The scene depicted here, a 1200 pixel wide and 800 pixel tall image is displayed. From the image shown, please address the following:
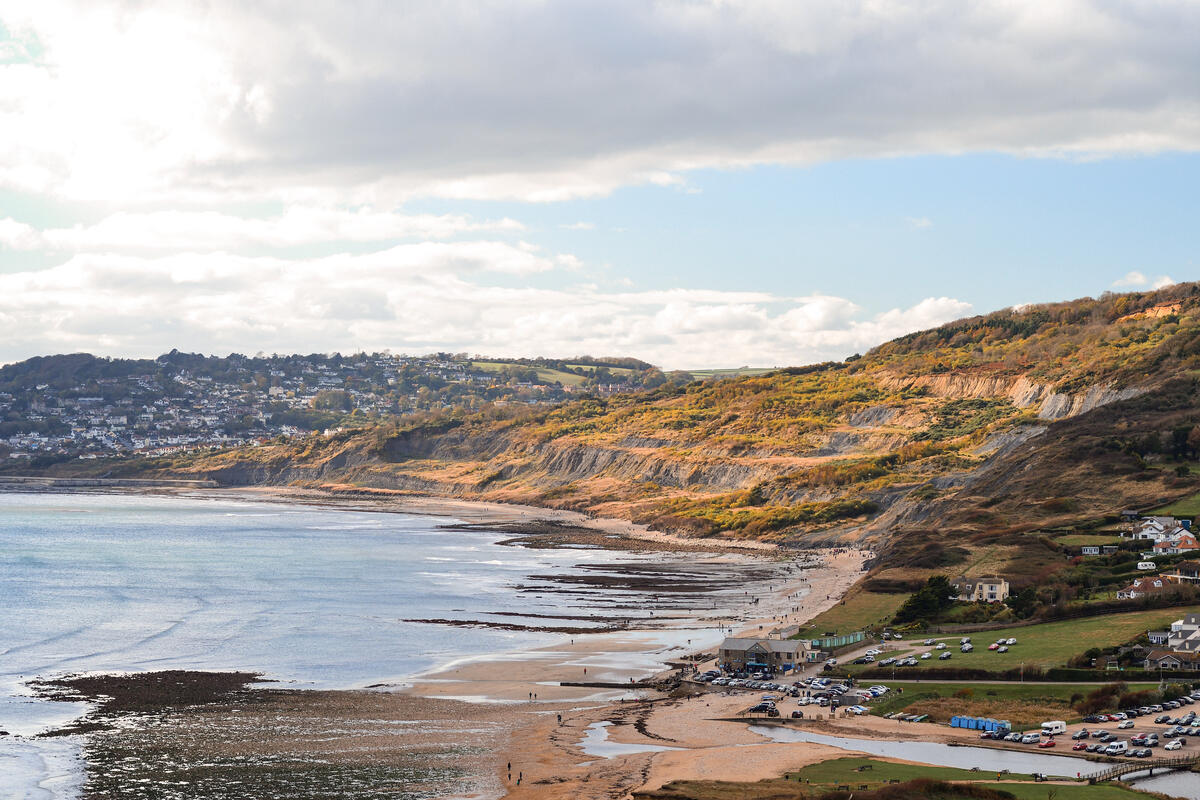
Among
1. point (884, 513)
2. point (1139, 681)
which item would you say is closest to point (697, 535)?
point (884, 513)

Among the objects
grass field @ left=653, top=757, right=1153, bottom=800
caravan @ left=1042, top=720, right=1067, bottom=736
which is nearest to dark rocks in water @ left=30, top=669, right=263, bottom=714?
grass field @ left=653, top=757, right=1153, bottom=800

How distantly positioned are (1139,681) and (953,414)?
475 ft

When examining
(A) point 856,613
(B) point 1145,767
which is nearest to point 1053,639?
(A) point 856,613

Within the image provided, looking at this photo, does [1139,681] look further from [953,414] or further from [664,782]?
[953,414]

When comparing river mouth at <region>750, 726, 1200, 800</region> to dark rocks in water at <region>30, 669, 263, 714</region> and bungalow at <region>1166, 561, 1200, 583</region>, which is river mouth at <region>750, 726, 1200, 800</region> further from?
bungalow at <region>1166, 561, 1200, 583</region>

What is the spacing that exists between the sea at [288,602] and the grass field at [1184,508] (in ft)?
109

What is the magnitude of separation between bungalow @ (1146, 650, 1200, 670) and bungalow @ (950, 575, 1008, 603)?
64.2ft

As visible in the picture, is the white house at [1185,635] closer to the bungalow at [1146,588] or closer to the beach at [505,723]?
the bungalow at [1146,588]

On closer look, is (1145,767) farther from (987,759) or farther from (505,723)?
(505,723)

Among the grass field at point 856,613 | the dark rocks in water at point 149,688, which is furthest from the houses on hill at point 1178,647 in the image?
the dark rocks in water at point 149,688

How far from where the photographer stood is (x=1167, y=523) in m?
88.1

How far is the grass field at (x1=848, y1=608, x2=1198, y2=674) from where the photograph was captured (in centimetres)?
6203

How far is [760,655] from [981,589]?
2059cm

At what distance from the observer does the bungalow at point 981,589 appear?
78250 millimetres
